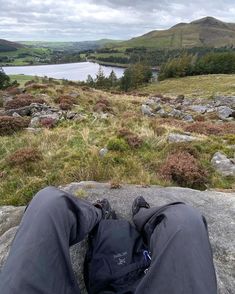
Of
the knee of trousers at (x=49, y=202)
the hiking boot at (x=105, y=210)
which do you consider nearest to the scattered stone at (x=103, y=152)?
the hiking boot at (x=105, y=210)

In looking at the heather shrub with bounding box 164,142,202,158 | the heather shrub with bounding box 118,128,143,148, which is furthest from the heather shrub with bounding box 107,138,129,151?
the heather shrub with bounding box 164,142,202,158

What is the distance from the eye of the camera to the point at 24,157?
357 inches

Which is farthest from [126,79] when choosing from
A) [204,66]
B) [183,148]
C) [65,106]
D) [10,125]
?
[183,148]

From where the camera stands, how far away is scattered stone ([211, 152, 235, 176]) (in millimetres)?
8921

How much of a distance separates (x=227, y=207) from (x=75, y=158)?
4577mm

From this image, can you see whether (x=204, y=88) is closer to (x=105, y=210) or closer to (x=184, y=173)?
(x=184, y=173)

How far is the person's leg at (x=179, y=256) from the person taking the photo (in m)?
2.97

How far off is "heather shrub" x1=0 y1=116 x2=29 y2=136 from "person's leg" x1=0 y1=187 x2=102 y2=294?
9.84m

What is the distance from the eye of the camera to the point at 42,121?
1424cm

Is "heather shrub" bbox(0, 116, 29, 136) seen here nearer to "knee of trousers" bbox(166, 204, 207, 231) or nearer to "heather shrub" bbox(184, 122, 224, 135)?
"heather shrub" bbox(184, 122, 224, 135)

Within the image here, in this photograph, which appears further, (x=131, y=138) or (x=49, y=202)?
(x=131, y=138)

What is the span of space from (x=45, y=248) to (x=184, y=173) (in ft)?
18.3

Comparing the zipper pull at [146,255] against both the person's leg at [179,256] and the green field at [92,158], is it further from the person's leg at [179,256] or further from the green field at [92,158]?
the green field at [92,158]

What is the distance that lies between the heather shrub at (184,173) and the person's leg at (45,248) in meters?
4.47
